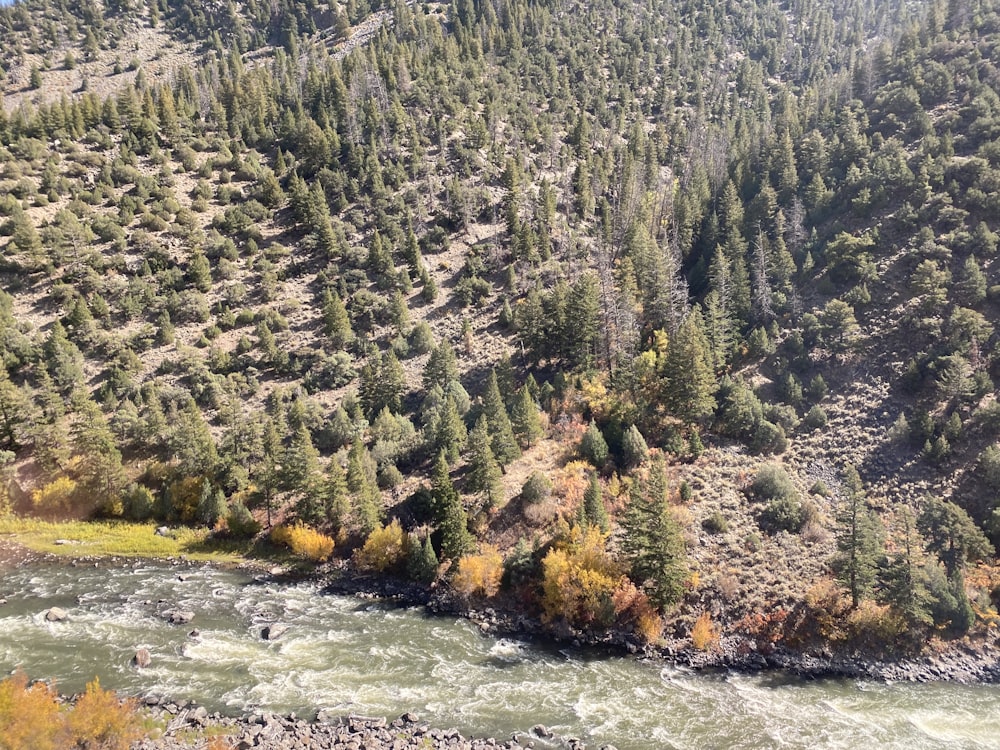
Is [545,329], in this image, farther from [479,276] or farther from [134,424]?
[134,424]

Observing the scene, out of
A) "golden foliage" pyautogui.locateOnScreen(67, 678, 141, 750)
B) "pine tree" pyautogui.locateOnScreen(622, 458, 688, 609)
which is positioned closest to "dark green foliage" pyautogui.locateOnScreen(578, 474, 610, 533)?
"pine tree" pyautogui.locateOnScreen(622, 458, 688, 609)

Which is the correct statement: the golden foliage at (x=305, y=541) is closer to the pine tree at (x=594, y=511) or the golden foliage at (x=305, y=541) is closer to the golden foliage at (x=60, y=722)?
the golden foliage at (x=60, y=722)

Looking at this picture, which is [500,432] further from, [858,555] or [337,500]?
[858,555]

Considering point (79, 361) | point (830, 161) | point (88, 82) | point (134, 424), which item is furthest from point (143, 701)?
point (88, 82)

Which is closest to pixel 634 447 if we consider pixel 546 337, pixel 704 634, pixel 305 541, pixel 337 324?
pixel 704 634

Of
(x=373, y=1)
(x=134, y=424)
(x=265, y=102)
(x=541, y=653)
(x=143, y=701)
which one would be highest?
(x=373, y=1)
